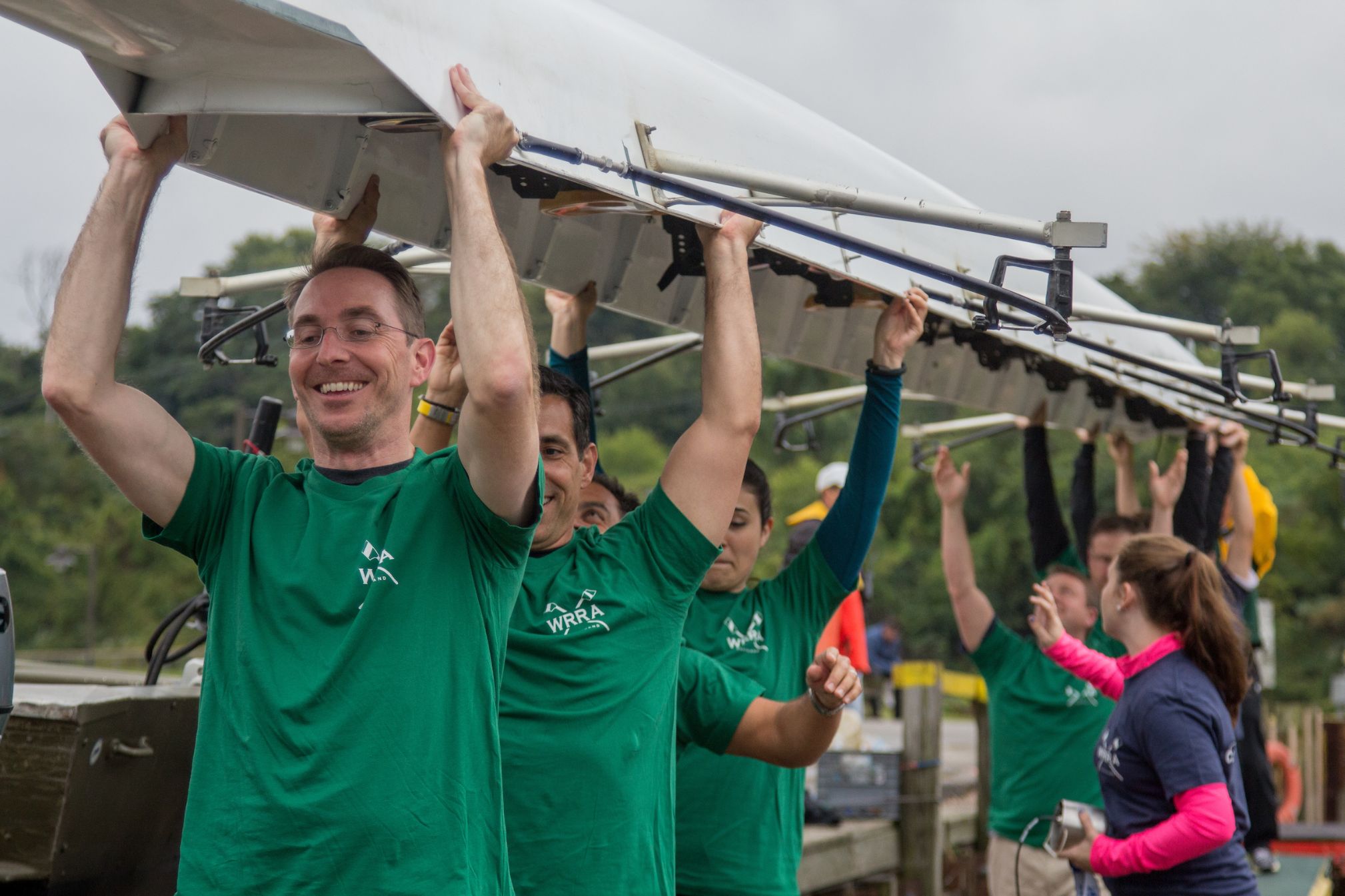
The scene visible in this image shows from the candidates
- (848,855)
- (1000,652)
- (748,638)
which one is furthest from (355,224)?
(848,855)

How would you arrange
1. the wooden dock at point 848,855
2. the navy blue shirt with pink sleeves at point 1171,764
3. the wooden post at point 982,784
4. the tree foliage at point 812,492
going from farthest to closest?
the tree foliage at point 812,492
the wooden post at point 982,784
the wooden dock at point 848,855
the navy blue shirt with pink sleeves at point 1171,764

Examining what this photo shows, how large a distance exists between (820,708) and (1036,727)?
317 cm

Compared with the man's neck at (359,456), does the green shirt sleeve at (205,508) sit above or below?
below

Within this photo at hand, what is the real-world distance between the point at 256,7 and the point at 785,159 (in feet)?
5.37

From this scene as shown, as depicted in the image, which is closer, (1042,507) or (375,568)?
(375,568)

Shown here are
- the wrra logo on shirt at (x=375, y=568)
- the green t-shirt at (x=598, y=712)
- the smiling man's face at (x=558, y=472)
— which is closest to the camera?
the wrra logo on shirt at (x=375, y=568)

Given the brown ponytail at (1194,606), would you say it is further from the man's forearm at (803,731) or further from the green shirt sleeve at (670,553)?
the green shirt sleeve at (670,553)

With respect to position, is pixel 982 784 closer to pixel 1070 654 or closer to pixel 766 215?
pixel 1070 654

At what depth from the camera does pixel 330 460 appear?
8.32 ft

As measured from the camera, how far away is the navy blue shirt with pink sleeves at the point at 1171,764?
13.2 ft

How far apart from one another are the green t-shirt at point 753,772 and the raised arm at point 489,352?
183 centimetres

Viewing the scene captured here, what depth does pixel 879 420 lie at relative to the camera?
3.77 m

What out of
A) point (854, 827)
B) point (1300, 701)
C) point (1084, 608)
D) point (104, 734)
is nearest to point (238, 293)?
point (104, 734)

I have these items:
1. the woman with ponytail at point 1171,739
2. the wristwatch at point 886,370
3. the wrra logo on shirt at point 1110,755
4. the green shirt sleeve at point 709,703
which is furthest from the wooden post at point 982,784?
the green shirt sleeve at point 709,703
